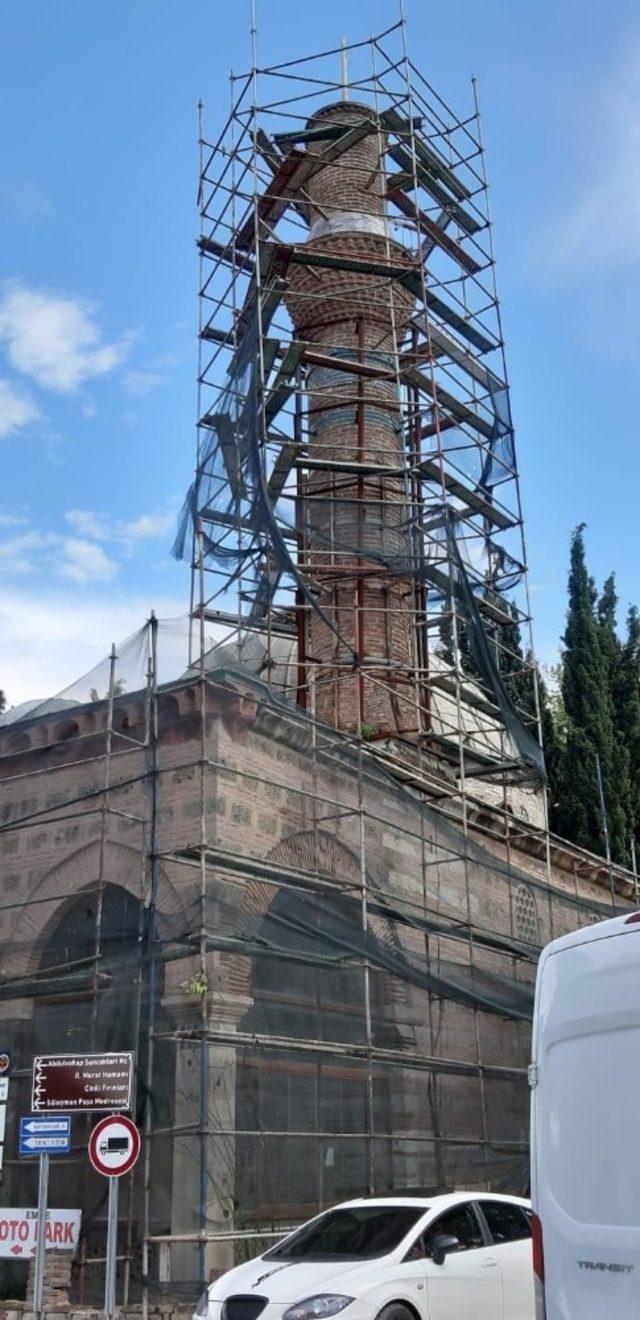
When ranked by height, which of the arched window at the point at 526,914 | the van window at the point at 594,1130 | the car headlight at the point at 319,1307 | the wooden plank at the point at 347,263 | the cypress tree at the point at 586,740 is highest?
the wooden plank at the point at 347,263

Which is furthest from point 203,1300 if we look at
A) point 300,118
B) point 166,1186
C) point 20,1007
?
point 300,118

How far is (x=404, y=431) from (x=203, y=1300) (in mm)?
15939

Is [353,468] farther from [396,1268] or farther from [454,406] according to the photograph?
[396,1268]

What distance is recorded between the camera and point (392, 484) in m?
20.6

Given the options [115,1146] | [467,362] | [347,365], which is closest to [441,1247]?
[115,1146]

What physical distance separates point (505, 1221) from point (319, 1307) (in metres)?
2.20

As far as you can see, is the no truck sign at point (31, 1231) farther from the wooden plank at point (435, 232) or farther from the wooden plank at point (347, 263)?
the wooden plank at point (435, 232)

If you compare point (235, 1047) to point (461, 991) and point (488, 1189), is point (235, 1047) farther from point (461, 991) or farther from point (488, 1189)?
point (488, 1189)

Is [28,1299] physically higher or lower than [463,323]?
lower

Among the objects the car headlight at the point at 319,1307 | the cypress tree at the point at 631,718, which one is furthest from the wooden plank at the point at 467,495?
the car headlight at the point at 319,1307

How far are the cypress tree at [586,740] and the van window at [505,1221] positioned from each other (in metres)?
15.6

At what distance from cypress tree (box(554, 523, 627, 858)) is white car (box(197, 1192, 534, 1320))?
15.8m

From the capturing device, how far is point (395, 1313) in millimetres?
7840

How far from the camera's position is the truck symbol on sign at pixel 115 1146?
30.6 ft
